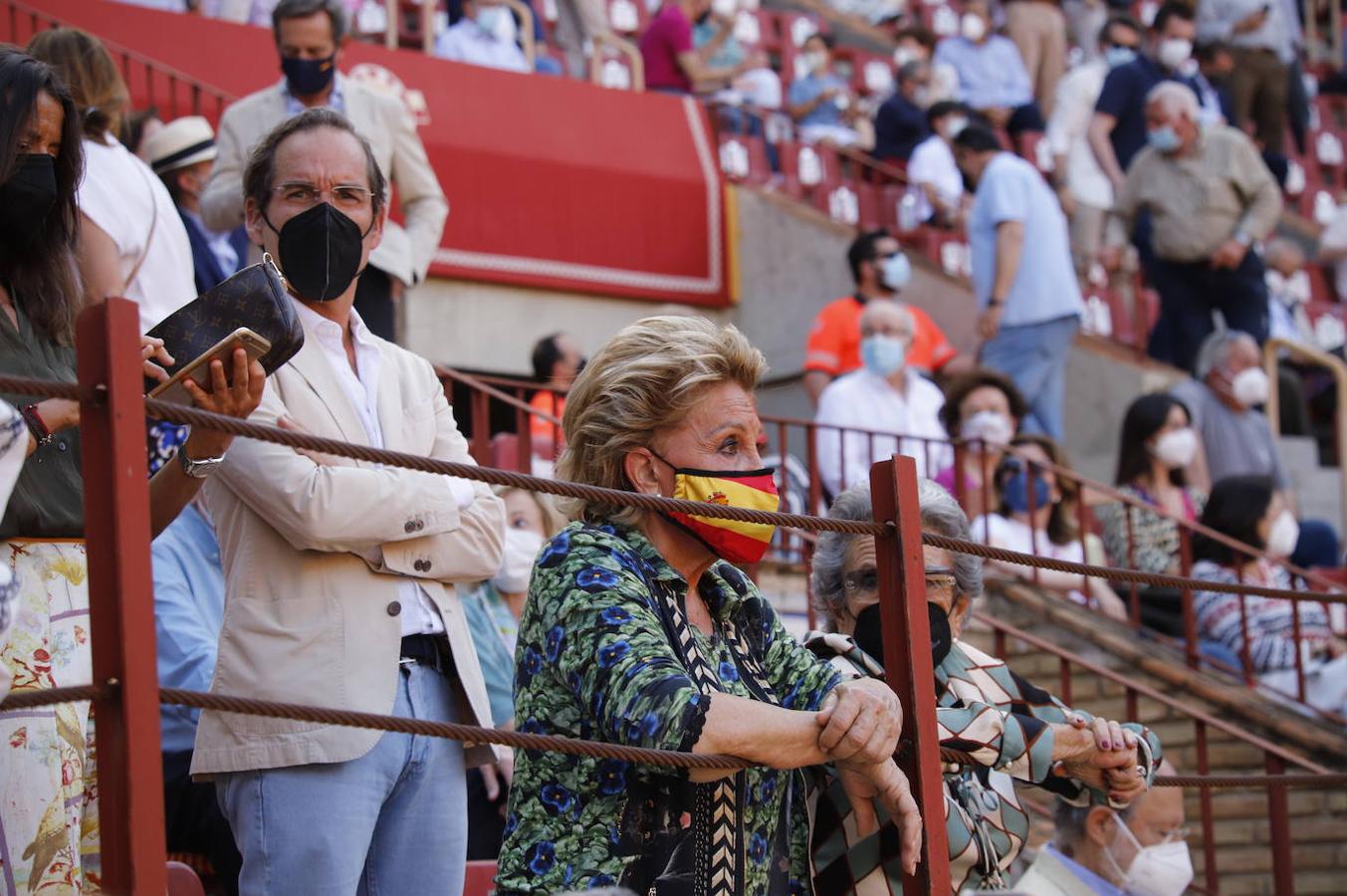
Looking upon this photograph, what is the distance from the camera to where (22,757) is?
3.19m

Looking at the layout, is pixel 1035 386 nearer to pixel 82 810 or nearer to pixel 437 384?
pixel 437 384

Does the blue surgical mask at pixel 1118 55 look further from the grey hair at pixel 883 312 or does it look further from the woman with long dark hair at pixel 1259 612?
the woman with long dark hair at pixel 1259 612

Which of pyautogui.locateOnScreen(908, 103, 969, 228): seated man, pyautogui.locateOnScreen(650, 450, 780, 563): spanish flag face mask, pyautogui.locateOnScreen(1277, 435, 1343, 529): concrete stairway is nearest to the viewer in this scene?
pyautogui.locateOnScreen(650, 450, 780, 563): spanish flag face mask

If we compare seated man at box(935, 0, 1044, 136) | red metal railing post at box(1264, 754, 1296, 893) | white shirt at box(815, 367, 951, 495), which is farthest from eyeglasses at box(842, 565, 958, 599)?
seated man at box(935, 0, 1044, 136)

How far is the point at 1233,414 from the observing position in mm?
10875

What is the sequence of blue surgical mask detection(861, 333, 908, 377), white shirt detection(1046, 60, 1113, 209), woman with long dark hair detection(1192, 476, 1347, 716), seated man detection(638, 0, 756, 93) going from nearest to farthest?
1. woman with long dark hair detection(1192, 476, 1347, 716)
2. blue surgical mask detection(861, 333, 908, 377)
3. seated man detection(638, 0, 756, 93)
4. white shirt detection(1046, 60, 1113, 209)

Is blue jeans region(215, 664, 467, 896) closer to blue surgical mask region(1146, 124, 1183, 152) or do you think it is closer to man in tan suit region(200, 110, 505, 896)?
man in tan suit region(200, 110, 505, 896)

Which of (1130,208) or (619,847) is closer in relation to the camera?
(619,847)

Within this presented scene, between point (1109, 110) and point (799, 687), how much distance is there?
37.2 ft

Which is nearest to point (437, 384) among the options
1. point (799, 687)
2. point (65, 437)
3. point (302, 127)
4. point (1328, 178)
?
point (302, 127)

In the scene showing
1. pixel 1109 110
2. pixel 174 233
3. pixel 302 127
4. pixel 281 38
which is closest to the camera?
pixel 302 127

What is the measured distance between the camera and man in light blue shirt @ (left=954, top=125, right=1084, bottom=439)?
10.7 m

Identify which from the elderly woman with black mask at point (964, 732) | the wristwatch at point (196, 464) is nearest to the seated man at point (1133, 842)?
the elderly woman with black mask at point (964, 732)

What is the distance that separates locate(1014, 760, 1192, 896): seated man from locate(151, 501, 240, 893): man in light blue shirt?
7.32 ft
